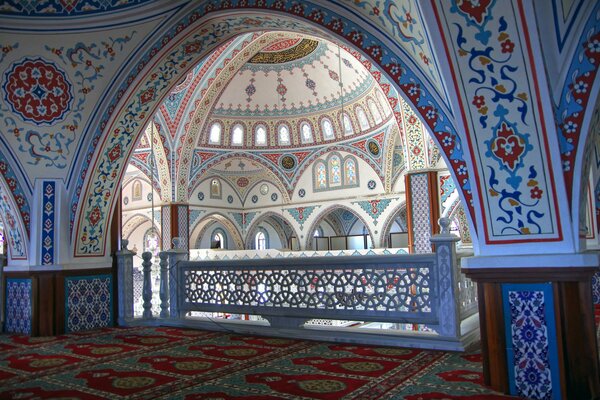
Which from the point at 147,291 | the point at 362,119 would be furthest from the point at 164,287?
the point at 362,119

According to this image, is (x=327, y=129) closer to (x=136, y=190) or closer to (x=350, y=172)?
(x=350, y=172)

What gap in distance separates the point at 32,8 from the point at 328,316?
402cm

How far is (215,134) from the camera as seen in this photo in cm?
1513

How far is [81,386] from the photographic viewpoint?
317 centimetres

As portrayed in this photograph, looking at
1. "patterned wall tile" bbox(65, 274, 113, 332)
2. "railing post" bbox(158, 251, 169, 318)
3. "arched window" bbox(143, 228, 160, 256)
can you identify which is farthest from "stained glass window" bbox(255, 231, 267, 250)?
"railing post" bbox(158, 251, 169, 318)

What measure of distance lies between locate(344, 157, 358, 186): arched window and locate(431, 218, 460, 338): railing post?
11356mm

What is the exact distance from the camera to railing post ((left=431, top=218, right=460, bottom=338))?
12.4ft

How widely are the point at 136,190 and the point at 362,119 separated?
8322 millimetres

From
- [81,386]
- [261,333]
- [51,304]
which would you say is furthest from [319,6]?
[51,304]

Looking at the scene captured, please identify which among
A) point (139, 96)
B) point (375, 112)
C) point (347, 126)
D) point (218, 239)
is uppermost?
point (375, 112)

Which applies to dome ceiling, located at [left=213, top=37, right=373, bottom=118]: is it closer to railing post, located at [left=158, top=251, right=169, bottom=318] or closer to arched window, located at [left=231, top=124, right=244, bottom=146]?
arched window, located at [left=231, top=124, right=244, bottom=146]

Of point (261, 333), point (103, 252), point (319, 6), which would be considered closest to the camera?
point (319, 6)

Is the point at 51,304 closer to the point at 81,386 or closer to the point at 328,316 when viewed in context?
the point at 81,386

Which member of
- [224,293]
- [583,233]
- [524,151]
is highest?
[524,151]
